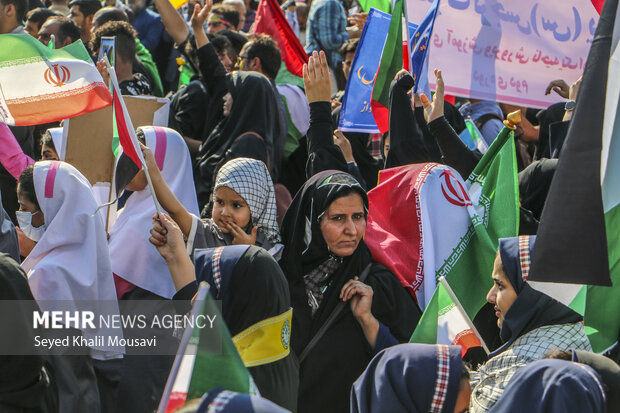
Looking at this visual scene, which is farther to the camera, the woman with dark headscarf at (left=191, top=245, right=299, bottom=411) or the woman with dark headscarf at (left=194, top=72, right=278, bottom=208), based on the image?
the woman with dark headscarf at (left=194, top=72, right=278, bottom=208)

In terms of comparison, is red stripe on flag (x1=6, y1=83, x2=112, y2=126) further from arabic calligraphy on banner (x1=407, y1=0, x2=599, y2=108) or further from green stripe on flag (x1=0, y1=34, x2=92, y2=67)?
arabic calligraphy on banner (x1=407, y1=0, x2=599, y2=108)

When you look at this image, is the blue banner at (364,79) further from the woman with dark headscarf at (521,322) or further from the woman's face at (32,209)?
the woman with dark headscarf at (521,322)

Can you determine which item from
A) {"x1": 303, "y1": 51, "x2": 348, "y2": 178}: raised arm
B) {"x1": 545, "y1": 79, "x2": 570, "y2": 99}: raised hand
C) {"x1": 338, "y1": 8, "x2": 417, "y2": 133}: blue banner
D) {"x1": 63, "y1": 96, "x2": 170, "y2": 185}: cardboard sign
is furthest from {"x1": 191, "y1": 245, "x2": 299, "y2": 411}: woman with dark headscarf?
{"x1": 545, "y1": 79, "x2": 570, "y2": 99}: raised hand

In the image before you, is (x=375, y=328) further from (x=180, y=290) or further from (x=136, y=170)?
(x=136, y=170)

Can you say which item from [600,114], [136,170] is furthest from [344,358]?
[600,114]

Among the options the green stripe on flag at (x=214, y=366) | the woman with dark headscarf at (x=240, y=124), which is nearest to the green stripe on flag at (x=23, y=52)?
the woman with dark headscarf at (x=240, y=124)

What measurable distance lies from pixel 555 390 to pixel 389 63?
336 centimetres

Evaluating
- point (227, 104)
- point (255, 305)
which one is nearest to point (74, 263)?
point (255, 305)

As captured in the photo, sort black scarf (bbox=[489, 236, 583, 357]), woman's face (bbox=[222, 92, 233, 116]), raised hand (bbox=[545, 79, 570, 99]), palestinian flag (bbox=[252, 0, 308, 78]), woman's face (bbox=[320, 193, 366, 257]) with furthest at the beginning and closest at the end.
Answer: palestinian flag (bbox=[252, 0, 308, 78])
woman's face (bbox=[222, 92, 233, 116])
raised hand (bbox=[545, 79, 570, 99])
woman's face (bbox=[320, 193, 366, 257])
black scarf (bbox=[489, 236, 583, 357])

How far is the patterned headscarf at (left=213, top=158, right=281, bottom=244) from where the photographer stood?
436 cm

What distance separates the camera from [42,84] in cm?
447

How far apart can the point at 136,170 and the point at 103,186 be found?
28.6 inches

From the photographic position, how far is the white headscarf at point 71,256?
3.94m

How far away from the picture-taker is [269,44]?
6.40 m
